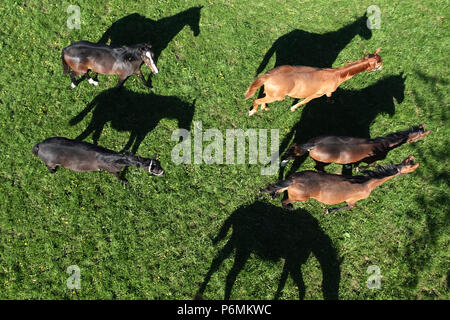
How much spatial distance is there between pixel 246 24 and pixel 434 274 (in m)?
9.79

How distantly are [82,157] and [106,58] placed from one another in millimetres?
2860

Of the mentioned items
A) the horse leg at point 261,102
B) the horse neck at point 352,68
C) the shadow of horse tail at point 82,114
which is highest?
the horse neck at point 352,68

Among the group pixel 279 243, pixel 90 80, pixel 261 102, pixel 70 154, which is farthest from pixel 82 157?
pixel 279 243

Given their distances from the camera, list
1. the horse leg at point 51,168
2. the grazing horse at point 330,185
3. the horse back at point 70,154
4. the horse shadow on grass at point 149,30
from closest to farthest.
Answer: the horse back at point 70,154 → the grazing horse at point 330,185 → the horse leg at point 51,168 → the horse shadow on grass at point 149,30

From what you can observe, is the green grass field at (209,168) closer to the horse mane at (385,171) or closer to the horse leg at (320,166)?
the horse leg at (320,166)

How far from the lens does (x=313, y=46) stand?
9047mm

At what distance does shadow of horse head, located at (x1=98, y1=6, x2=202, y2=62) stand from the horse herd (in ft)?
5.28

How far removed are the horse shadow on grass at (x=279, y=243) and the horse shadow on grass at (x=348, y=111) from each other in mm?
2472

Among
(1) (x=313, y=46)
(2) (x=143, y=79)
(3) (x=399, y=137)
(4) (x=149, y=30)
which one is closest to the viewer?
(3) (x=399, y=137)

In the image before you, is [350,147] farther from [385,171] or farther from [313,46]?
[313,46]

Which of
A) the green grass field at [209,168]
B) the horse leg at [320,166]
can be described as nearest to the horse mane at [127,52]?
the green grass field at [209,168]

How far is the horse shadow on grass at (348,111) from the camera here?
27.4ft

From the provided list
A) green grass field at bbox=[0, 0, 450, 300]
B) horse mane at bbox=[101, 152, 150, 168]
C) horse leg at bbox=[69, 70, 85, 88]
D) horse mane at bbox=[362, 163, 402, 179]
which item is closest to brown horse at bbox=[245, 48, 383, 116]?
green grass field at bbox=[0, 0, 450, 300]

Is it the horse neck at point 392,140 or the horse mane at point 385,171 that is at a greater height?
the horse neck at point 392,140
